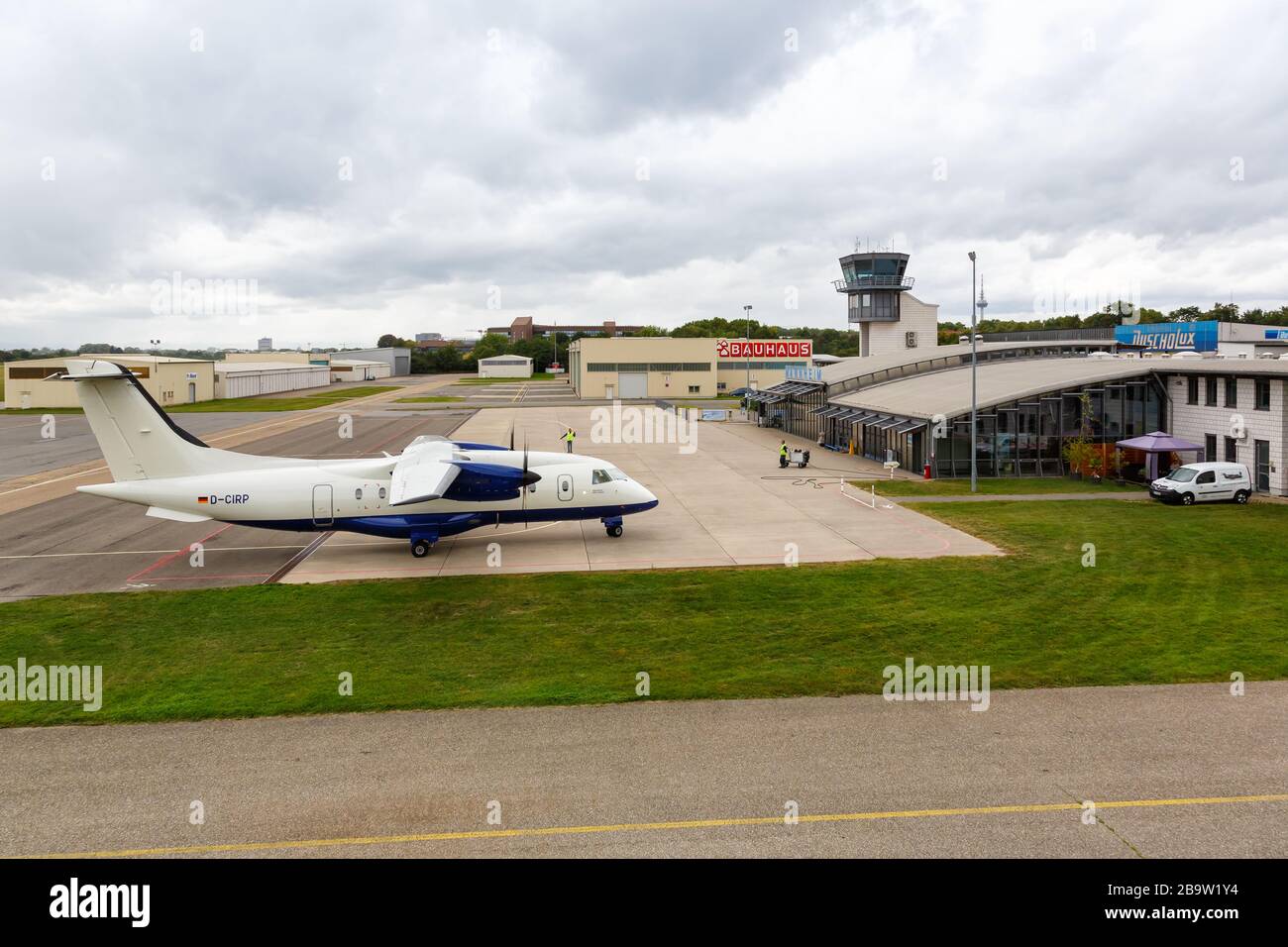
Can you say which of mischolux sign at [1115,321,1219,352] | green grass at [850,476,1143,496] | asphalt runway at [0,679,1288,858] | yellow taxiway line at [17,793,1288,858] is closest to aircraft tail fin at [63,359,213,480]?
asphalt runway at [0,679,1288,858]

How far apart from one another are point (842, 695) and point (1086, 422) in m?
39.4

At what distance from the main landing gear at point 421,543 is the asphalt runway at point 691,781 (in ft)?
48.9

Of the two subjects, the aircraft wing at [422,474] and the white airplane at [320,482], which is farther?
the white airplane at [320,482]

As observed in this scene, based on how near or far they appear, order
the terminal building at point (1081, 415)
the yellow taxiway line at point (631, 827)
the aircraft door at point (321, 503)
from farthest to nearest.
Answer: the terminal building at point (1081, 415)
the aircraft door at point (321, 503)
the yellow taxiway line at point (631, 827)

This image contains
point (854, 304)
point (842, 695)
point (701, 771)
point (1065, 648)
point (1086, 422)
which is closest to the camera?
point (701, 771)

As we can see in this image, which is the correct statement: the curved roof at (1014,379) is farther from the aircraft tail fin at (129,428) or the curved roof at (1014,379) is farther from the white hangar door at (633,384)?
the white hangar door at (633,384)

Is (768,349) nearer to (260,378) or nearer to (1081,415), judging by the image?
(1081,415)

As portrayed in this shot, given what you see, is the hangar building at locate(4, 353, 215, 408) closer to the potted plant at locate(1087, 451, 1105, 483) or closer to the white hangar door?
the white hangar door

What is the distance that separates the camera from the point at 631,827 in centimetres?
1321

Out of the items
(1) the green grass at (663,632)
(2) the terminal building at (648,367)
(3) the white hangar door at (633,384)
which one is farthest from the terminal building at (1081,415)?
(3) the white hangar door at (633,384)

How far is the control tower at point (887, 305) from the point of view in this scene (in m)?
99.2
